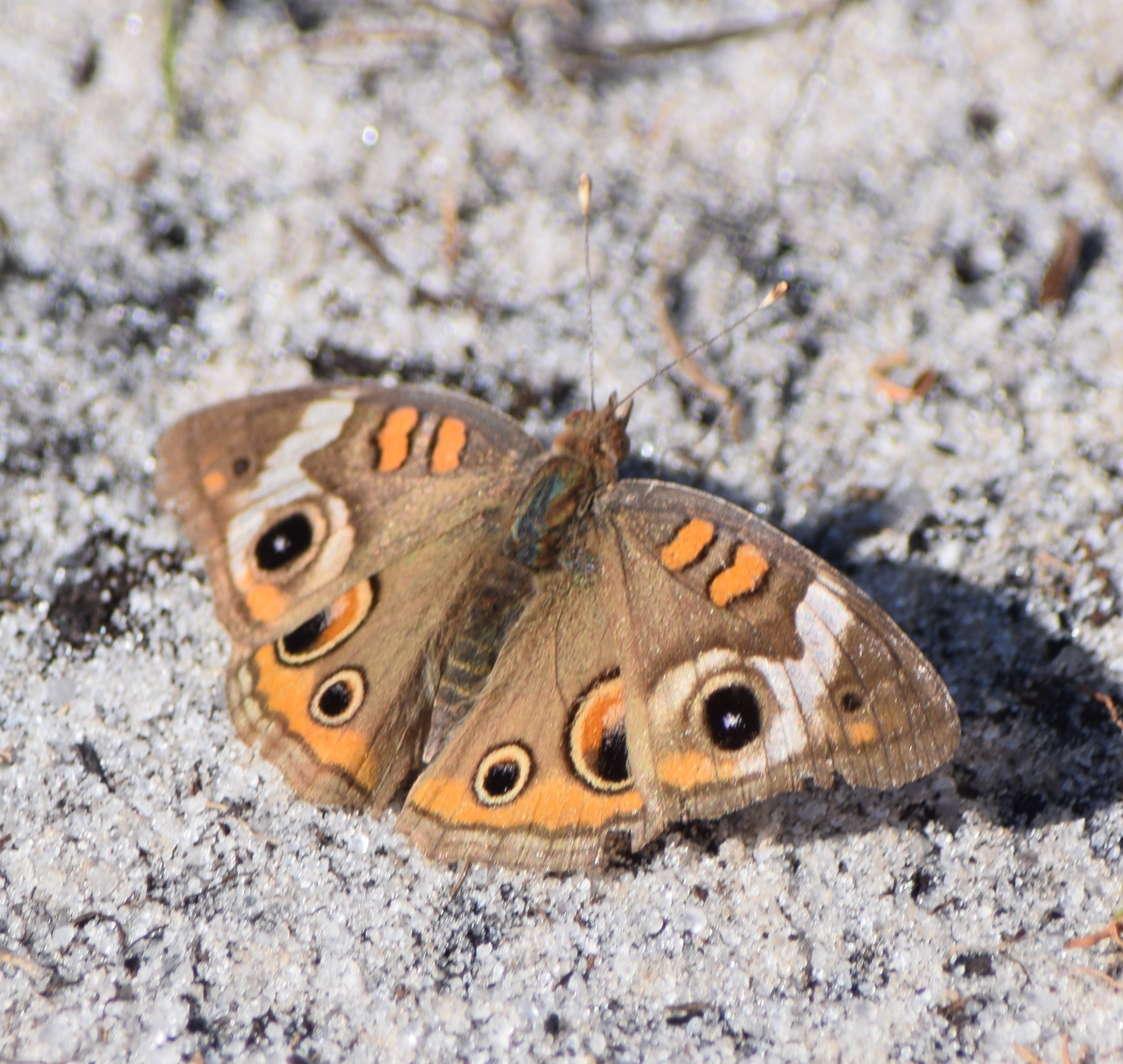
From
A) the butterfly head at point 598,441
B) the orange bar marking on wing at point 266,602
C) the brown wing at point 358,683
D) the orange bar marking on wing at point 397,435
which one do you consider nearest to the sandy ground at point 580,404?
the brown wing at point 358,683

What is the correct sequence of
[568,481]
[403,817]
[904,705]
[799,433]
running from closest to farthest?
[904,705] < [403,817] < [568,481] < [799,433]

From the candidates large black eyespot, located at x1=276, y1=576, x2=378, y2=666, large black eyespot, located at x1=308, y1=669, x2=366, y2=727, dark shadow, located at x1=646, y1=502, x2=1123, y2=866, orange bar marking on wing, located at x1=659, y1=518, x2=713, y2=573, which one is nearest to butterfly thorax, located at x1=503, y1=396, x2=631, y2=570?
orange bar marking on wing, located at x1=659, y1=518, x2=713, y2=573

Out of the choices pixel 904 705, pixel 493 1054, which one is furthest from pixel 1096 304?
pixel 493 1054

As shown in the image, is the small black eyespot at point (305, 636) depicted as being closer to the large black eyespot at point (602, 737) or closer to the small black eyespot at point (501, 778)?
the small black eyespot at point (501, 778)

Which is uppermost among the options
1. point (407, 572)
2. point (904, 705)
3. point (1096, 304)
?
point (1096, 304)

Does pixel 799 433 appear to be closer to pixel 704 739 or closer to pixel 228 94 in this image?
pixel 704 739

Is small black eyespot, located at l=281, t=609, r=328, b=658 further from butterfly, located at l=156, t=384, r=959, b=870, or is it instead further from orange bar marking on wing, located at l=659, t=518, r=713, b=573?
orange bar marking on wing, located at l=659, t=518, r=713, b=573

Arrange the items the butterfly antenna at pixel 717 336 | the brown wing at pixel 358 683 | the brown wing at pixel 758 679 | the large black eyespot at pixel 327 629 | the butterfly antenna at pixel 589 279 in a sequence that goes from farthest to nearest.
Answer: the butterfly antenna at pixel 717 336, the butterfly antenna at pixel 589 279, the large black eyespot at pixel 327 629, the brown wing at pixel 358 683, the brown wing at pixel 758 679
